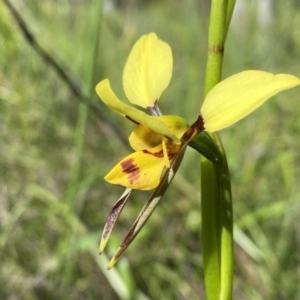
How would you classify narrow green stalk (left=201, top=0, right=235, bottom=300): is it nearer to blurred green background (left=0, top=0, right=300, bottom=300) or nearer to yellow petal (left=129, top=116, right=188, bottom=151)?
yellow petal (left=129, top=116, right=188, bottom=151)

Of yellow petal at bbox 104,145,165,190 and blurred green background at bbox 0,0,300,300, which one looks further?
blurred green background at bbox 0,0,300,300

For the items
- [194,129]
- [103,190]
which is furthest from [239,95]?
[103,190]

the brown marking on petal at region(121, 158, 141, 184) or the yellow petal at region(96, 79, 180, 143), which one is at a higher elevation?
the yellow petal at region(96, 79, 180, 143)

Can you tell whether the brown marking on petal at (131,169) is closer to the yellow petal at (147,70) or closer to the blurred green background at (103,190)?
the yellow petal at (147,70)

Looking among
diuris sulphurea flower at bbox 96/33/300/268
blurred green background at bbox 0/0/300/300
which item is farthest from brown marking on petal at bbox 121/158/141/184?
blurred green background at bbox 0/0/300/300

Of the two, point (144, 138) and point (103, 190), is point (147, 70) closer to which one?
point (144, 138)

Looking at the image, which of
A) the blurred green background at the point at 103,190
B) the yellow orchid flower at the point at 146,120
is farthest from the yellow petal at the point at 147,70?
the blurred green background at the point at 103,190
